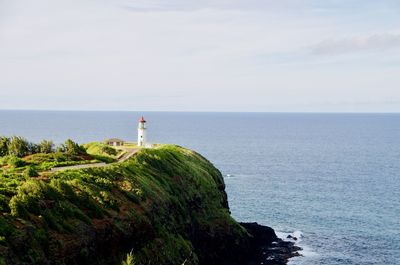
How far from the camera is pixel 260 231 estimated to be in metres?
83.4

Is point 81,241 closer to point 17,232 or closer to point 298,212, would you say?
point 17,232

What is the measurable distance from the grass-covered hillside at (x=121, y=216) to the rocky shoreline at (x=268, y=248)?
3.23 m

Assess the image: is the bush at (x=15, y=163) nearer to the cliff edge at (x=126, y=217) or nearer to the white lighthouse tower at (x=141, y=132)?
the cliff edge at (x=126, y=217)

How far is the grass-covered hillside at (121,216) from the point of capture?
36656 millimetres

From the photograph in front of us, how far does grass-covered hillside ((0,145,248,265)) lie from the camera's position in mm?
36656

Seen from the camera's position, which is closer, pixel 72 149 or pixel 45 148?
pixel 72 149

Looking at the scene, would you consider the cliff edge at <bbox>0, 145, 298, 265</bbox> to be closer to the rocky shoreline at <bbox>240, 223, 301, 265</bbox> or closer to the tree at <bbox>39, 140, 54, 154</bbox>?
the rocky shoreline at <bbox>240, 223, 301, 265</bbox>

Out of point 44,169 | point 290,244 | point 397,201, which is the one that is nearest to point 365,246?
point 290,244

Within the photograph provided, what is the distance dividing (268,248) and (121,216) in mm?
37685

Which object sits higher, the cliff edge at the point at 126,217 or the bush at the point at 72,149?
the bush at the point at 72,149

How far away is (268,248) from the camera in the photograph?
256 ft

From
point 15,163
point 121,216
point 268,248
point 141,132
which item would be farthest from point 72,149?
point 268,248

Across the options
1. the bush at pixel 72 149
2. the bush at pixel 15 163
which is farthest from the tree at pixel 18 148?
the bush at pixel 15 163

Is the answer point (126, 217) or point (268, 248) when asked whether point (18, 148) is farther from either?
point (268, 248)
